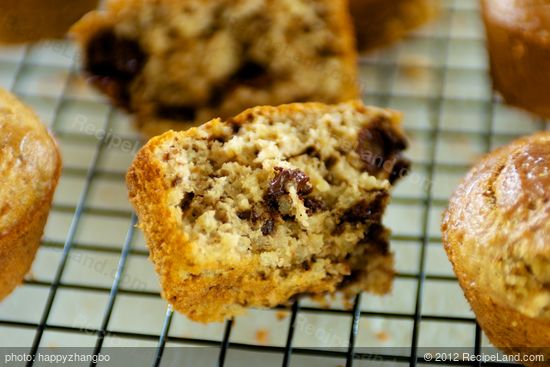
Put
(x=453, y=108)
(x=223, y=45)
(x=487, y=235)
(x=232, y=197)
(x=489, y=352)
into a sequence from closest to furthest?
(x=487, y=235), (x=232, y=197), (x=489, y=352), (x=223, y=45), (x=453, y=108)

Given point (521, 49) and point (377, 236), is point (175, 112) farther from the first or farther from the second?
point (521, 49)

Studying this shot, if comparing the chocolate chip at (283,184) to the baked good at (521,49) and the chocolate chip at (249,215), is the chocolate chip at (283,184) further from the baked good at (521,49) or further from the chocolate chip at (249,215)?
the baked good at (521,49)

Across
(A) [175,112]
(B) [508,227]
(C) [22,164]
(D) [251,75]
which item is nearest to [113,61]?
(A) [175,112]

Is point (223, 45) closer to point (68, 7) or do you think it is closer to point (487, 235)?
point (68, 7)

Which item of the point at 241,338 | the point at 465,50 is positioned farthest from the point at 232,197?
the point at 465,50

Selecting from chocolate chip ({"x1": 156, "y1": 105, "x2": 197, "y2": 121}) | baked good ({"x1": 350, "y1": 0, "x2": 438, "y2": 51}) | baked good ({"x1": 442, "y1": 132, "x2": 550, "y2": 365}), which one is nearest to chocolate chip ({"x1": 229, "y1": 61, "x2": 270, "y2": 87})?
chocolate chip ({"x1": 156, "y1": 105, "x2": 197, "y2": 121})
